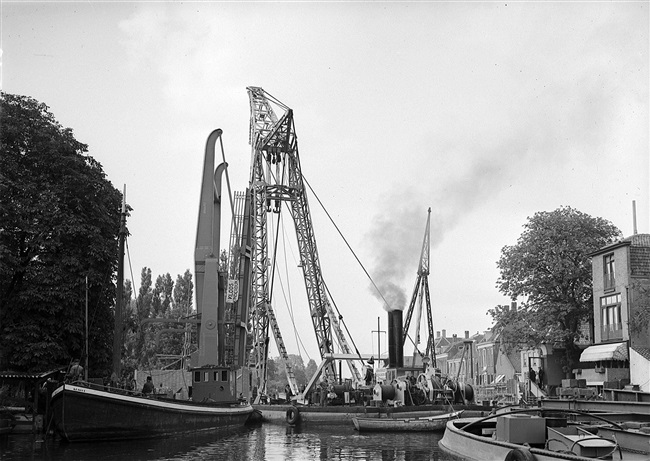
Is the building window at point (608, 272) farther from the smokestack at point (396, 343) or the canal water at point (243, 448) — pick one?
the canal water at point (243, 448)

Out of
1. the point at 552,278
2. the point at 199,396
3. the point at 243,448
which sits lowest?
the point at 243,448

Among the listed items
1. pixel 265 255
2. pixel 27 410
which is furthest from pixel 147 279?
pixel 27 410

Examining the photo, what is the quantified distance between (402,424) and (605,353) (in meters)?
21.7

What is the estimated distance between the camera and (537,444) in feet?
56.2

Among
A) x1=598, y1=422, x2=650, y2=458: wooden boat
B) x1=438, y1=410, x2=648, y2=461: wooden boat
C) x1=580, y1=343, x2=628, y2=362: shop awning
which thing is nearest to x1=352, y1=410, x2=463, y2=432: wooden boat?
x1=438, y1=410, x2=648, y2=461: wooden boat

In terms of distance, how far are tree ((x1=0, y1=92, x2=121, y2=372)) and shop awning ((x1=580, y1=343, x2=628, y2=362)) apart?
111 ft

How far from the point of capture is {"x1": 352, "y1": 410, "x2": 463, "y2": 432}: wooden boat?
124ft

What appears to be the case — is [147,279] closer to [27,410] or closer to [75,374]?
[27,410]

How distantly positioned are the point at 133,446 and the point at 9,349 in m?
11.3

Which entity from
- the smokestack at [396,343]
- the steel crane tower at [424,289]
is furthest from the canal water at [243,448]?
the steel crane tower at [424,289]

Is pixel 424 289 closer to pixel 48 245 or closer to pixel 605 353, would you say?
pixel 605 353

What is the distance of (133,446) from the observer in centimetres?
2991

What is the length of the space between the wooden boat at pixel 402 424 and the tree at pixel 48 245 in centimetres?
1501

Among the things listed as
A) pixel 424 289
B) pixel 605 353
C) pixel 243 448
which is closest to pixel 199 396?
pixel 243 448
